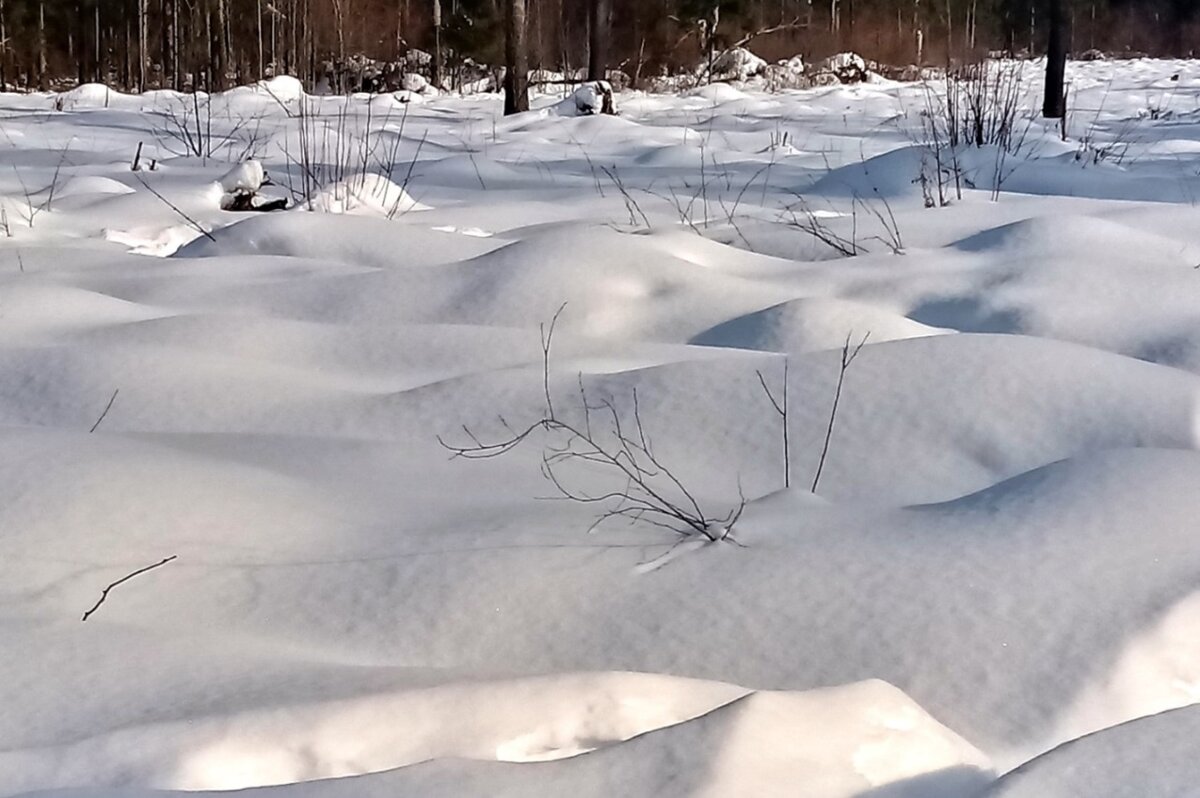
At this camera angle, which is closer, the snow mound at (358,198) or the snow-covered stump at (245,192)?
the snow mound at (358,198)

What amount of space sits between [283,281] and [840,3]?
80.8 ft

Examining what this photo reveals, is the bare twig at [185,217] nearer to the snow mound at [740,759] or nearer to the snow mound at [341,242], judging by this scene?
the snow mound at [341,242]

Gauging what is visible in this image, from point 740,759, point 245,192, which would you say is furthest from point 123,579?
point 245,192

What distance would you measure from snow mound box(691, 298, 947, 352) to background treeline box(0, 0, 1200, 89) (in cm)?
1178

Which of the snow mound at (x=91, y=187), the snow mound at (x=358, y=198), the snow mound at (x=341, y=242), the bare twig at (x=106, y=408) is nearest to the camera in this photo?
the bare twig at (x=106, y=408)

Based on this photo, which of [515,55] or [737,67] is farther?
[737,67]

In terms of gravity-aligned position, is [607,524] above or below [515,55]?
below

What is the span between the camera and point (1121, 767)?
714 millimetres

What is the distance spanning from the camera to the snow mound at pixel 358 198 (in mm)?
3314

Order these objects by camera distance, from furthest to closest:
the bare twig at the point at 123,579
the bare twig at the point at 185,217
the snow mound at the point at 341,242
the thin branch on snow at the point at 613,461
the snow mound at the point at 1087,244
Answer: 1. the bare twig at the point at 185,217
2. the snow mound at the point at 341,242
3. the snow mound at the point at 1087,244
4. the thin branch on snow at the point at 613,461
5. the bare twig at the point at 123,579

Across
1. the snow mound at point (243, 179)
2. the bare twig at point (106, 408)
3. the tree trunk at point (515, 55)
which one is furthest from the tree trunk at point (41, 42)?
the bare twig at point (106, 408)

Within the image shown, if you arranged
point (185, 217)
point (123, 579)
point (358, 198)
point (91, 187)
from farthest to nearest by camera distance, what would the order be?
1. point (91, 187)
2. point (358, 198)
3. point (185, 217)
4. point (123, 579)

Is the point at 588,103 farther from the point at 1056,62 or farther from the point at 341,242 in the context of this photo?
the point at 341,242

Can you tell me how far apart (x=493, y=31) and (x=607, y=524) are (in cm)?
1794
